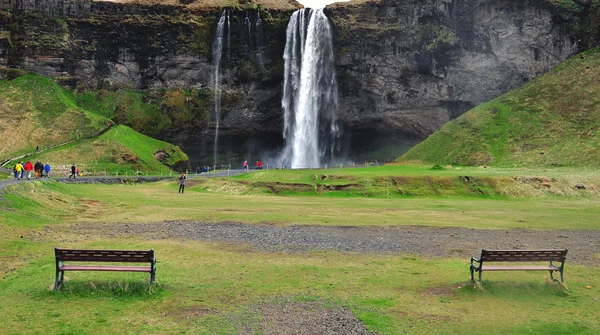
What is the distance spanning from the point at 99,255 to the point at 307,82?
69437 mm

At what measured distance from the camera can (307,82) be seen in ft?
255

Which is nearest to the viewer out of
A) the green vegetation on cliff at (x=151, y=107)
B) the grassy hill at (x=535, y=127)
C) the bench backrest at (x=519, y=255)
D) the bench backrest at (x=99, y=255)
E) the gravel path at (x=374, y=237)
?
the bench backrest at (x=99, y=255)

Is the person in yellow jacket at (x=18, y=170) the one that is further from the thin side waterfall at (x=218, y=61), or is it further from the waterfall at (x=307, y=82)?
the thin side waterfall at (x=218, y=61)

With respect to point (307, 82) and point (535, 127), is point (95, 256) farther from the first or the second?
point (307, 82)

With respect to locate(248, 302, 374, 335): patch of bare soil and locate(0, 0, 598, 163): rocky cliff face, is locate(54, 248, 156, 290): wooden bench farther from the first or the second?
locate(0, 0, 598, 163): rocky cliff face

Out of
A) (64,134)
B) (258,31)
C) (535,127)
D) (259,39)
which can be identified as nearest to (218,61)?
(259,39)

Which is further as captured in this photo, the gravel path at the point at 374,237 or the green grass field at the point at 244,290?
the gravel path at the point at 374,237

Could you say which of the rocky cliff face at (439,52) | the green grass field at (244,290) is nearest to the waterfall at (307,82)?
the rocky cliff face at (439,52)

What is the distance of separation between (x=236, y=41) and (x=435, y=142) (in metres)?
38.5

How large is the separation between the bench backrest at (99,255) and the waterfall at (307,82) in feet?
217

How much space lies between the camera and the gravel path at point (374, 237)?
1655cm

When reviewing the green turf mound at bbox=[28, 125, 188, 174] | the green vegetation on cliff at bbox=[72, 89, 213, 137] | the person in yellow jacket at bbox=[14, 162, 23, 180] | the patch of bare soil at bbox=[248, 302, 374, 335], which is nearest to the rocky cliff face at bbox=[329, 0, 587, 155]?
the green vegetation on cliff at bbox=[72, 89, 213, 137]

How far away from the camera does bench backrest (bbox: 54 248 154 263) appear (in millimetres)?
10379

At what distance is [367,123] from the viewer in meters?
83.4
